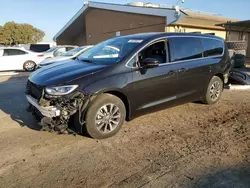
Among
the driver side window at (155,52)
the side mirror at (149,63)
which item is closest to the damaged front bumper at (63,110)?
the side mirror at (149,63)

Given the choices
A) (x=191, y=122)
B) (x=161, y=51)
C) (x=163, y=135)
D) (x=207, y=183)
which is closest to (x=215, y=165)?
(x=207, y=183)

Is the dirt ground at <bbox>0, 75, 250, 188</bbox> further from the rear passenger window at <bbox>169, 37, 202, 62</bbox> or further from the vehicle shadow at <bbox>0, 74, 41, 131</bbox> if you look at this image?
the rear passenger window at <bbox>169, 37, 202, 62</bbox>

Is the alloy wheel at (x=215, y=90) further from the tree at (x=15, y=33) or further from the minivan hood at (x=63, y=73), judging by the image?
the tree at (x=15, y=33)

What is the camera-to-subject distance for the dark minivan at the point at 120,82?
12.3 ft

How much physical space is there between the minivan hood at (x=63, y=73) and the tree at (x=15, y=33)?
51.1 meters

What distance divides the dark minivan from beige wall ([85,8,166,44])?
42.7 feet

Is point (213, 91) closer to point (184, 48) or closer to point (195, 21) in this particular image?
point (184, 48)

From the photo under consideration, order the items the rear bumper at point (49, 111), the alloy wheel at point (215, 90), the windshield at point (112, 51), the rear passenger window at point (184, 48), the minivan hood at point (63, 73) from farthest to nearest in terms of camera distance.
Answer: the alloy wheel at point (215, 90)
the rear passenger window at point (184, 48)
the windshield at point (112, 51)
the minivan hood at point (63, 73)
the rear bumper at point (49, 111)

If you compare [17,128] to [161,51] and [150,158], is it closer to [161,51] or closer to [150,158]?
[150,158]

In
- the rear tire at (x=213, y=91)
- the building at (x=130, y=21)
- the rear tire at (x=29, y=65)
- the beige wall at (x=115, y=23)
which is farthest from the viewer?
the beige wall at (x=115, y=23)

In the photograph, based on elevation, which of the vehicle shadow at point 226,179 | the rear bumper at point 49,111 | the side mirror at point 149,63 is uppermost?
the side mirror at point 149,63

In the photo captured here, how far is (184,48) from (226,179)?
3.03m

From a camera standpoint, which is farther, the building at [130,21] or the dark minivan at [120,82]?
the building at [130,21]

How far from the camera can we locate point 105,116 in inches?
159
